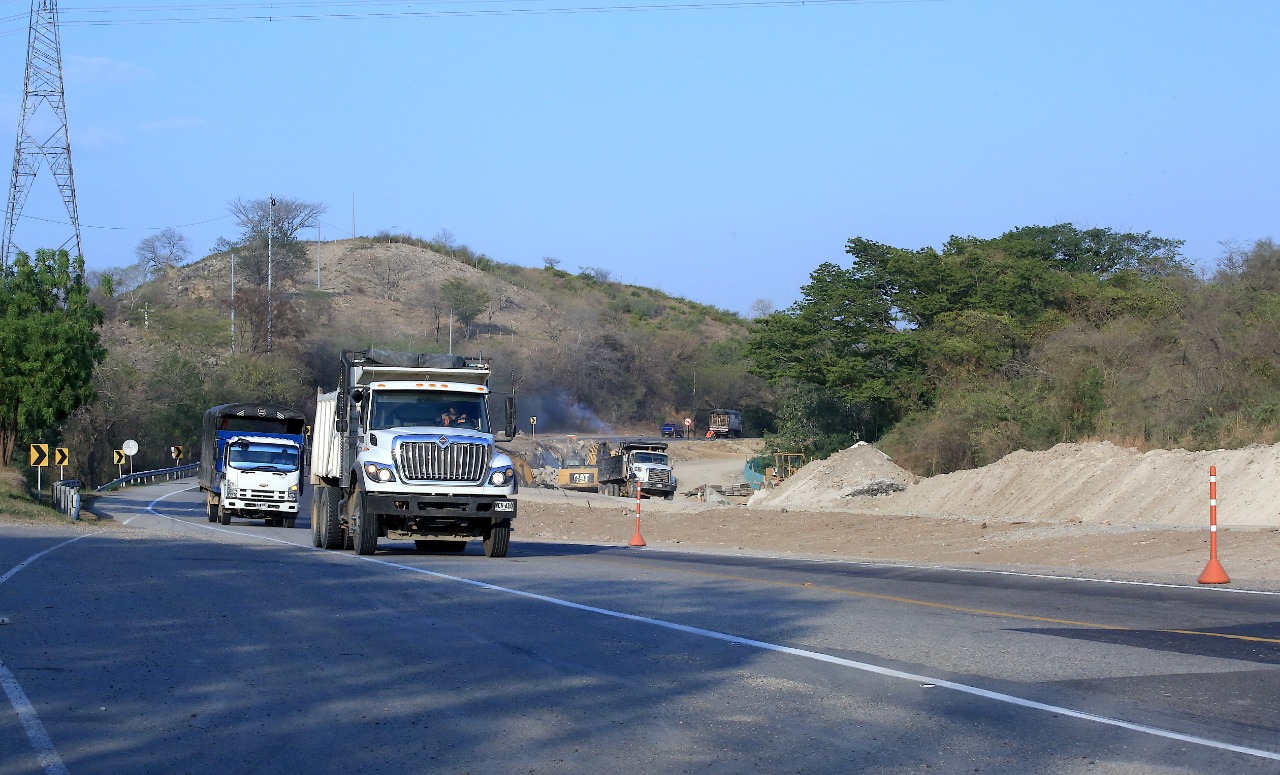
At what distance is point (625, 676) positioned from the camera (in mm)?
9258

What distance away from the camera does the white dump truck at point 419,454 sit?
21.0m

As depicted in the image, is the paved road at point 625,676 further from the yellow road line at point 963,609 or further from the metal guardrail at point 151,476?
the metal guardrail at point 151,476

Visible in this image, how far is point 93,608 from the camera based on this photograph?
12.9 m

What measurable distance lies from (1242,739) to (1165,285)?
49.6 meters

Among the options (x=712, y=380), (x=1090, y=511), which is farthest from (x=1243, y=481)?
(x=712, y=380)

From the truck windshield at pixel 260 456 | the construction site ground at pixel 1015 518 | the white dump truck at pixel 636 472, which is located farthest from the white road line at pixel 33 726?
the white dump truck at pixel 636 472

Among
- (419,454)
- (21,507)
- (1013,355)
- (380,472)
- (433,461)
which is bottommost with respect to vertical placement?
(21,507)

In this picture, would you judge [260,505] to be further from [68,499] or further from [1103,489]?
[1103,489]

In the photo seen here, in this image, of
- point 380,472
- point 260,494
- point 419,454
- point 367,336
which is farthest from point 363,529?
point 367,336

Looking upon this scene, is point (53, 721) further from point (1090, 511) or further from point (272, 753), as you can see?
point (1090, 511)

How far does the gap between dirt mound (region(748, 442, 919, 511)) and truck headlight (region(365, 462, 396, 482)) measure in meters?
23.9

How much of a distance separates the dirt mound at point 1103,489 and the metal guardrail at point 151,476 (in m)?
41.3

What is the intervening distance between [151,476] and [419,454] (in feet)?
190

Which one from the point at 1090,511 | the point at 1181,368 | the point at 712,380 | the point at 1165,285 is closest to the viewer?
the point at 1090,511
